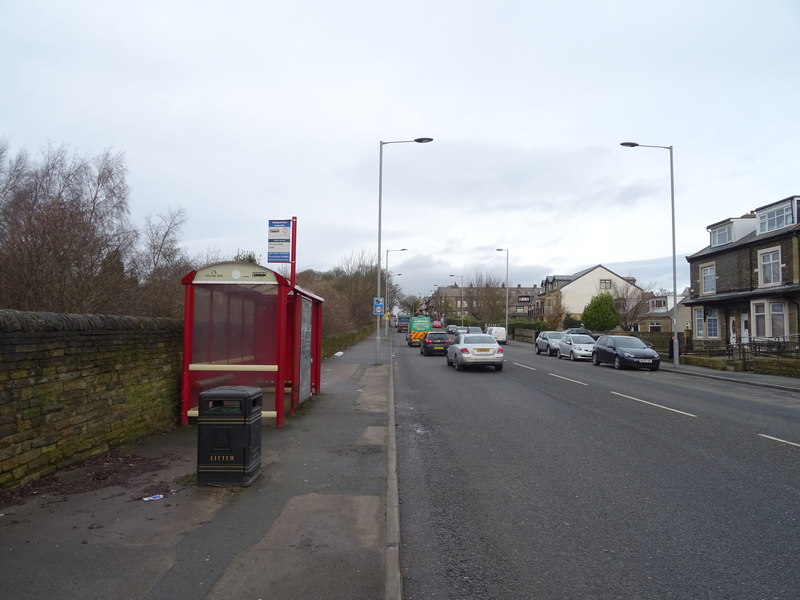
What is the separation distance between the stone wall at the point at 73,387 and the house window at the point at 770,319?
3049 centimetres

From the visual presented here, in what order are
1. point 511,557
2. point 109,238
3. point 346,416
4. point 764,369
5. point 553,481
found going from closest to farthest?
point 511,557
point 553,481
point 346,416
point 109,238
point 764,369

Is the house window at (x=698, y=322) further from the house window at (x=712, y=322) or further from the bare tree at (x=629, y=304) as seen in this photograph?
the bare tree at (x=629, y=304)

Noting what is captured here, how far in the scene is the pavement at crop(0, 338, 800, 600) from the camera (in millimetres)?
3691

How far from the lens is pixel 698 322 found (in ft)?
123

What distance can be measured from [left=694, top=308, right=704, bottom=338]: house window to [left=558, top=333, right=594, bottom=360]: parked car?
10.7m

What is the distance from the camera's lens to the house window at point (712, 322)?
34903 mm

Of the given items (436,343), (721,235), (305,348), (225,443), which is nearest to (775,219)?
(721,235)

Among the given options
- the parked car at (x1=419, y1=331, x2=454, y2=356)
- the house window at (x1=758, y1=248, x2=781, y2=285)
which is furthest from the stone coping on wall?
the house window at (x1=758, y1=248, x2=781, y2=285)

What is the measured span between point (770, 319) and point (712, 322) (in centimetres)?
617

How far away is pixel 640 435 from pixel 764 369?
1624 centimetres

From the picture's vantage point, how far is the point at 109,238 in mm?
12000

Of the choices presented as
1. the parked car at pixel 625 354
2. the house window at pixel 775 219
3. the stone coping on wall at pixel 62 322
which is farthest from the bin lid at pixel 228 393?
the house window at pixel 775 219

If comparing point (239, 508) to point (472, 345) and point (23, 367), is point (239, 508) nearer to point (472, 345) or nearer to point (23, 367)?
point (23, 367)

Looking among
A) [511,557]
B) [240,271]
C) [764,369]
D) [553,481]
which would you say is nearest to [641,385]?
[764,369]
